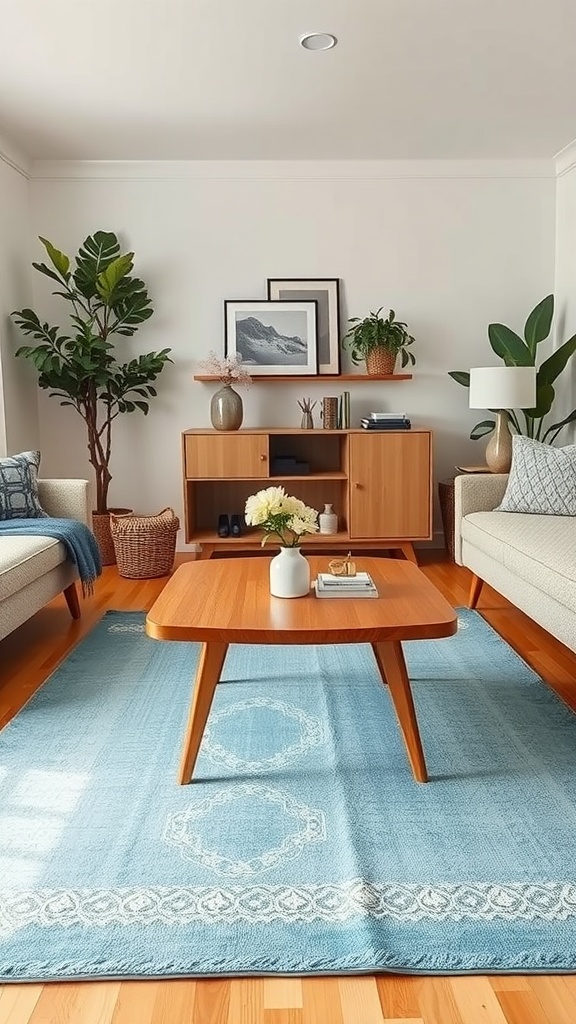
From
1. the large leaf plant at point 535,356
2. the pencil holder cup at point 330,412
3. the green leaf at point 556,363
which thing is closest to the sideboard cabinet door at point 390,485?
the pencil holder cup at point 330,412

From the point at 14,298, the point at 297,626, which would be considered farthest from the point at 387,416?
the point at 297,626

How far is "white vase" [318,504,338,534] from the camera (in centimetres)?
476

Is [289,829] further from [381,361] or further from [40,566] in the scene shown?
[381,361]

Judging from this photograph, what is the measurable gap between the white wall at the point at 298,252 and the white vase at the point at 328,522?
2.33 ft

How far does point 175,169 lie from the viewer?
16.2 feet

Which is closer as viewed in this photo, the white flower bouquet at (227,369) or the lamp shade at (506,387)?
the lamp shade at (506,387)

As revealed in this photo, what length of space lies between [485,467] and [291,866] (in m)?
3.49

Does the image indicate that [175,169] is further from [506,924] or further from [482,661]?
[506,924]

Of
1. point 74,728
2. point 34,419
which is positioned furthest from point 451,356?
point 74,728

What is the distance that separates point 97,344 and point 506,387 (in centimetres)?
221

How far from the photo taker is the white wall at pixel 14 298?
457 cm

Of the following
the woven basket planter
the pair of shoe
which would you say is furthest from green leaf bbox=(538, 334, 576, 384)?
the woven basket planter

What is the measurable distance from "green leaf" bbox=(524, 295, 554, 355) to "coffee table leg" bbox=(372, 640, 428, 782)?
3137 mm

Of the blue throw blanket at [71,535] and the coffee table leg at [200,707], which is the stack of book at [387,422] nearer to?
the blue throw blanket at [71,535]
